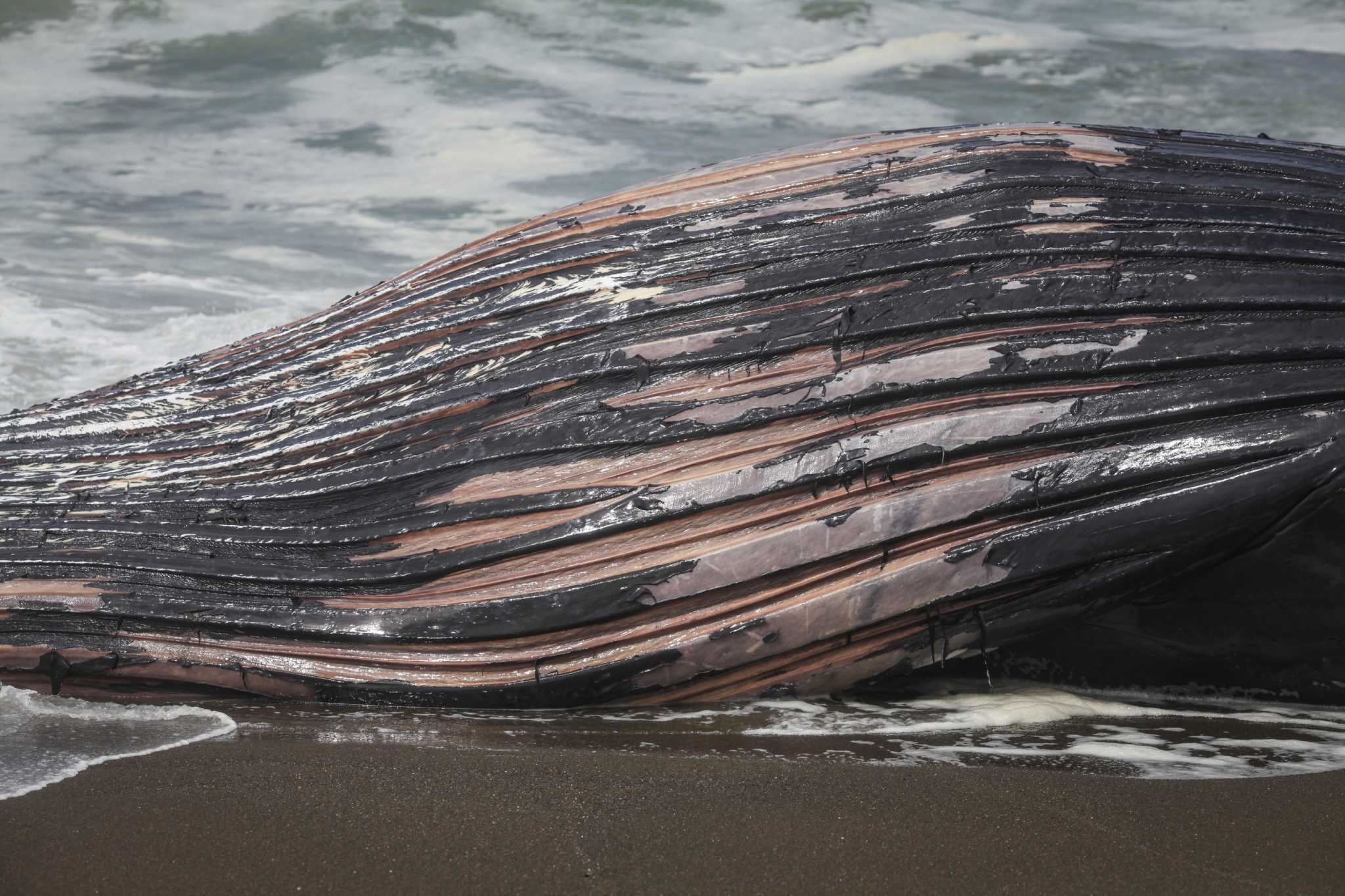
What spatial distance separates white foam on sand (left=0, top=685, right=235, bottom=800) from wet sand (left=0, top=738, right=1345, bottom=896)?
0.10 metres

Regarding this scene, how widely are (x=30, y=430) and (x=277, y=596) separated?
1546mm

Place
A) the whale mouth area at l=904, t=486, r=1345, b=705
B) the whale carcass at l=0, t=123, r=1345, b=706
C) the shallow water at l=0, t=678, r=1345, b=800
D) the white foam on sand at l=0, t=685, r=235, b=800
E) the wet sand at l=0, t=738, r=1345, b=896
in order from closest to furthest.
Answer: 1. the wet sand at l=0, t=738, r=1345, b=896
2. the white foam on sand at l=0, t=685, r=235, b=800
3. the shallow water at l=0, t=678, r=1345, b=800
4. the whale carcass at l=0, t=123, r=1345, b=706
5. the whale mouth area at l=904, t=486, r=1345, b=705

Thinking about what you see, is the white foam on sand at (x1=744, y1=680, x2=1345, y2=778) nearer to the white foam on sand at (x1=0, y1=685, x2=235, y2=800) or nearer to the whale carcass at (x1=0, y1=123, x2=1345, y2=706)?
the whale carcass at (x1=0, y1=123, x2=1345, y2=706)

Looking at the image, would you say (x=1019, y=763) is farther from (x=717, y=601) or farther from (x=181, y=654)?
(x=181, y=654)

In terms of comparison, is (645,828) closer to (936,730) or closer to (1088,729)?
(936,730)

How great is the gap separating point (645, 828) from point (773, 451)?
1047 mm

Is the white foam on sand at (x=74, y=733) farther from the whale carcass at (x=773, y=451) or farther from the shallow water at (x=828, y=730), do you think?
the whale carcass at (x=773, y=451)

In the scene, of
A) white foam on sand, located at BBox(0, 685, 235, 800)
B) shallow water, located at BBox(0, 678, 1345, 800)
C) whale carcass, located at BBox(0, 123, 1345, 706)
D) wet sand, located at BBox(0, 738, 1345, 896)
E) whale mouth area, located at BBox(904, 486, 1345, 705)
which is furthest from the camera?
whale mouth area, located at BBox(904, 486, 1345, 705)

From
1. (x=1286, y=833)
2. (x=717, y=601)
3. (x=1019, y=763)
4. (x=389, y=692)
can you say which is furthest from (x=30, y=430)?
(x=1286, y=833)

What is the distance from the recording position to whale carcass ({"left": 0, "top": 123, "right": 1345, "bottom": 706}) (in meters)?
2.55

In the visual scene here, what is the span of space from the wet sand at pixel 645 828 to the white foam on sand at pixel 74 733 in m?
0.10

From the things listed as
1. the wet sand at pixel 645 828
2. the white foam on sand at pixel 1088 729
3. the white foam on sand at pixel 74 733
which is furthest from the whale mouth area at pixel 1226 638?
the white foam on sand at pixel 74 733

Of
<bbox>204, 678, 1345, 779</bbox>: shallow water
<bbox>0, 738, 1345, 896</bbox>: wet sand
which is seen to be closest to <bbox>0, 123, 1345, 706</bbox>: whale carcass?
<bbox>204, 678, 1345, 779</bbox>: shallow water

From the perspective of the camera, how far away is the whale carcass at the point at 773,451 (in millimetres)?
2555
